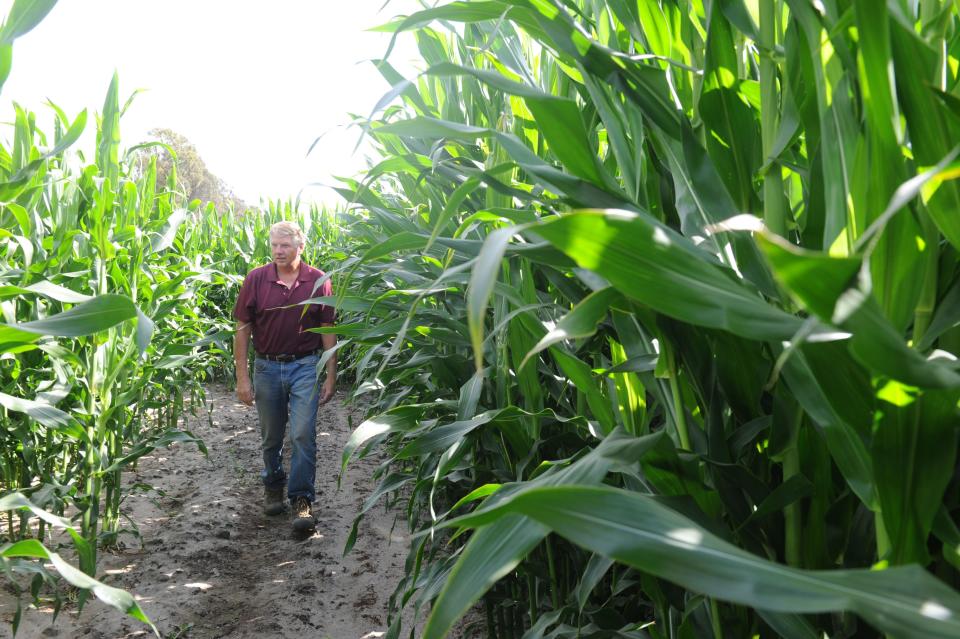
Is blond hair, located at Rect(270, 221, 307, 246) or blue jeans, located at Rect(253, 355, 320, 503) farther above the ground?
blond hair, located at Rect(270, 221, 307, 246)

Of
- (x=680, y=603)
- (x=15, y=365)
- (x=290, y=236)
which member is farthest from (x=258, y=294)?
(x=680, y=603)

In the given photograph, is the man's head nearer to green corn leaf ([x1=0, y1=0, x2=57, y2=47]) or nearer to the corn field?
the corn field

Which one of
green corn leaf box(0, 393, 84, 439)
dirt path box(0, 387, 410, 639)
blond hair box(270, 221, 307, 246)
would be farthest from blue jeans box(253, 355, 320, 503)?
green corn leaf box(0, 393, 84, 439)

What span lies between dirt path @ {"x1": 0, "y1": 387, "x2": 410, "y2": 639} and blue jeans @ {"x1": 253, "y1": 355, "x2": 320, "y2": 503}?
0.22m

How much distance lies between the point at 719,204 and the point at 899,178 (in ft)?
0.67

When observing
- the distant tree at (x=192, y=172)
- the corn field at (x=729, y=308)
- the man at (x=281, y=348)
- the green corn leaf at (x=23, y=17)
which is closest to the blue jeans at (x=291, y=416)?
the man at (x=281, y=348)

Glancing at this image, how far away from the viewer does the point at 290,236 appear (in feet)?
11.4

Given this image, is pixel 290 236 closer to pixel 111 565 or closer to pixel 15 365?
pixel 15 365

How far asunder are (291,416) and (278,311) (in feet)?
1.81

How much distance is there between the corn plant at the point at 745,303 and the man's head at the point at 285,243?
2488 millimetres

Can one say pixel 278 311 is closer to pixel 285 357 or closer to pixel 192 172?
pixel 285 357

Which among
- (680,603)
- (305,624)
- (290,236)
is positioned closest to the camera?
(680,603)

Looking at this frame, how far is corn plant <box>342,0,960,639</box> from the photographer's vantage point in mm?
458

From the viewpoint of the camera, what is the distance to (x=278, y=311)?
3.46 metres
